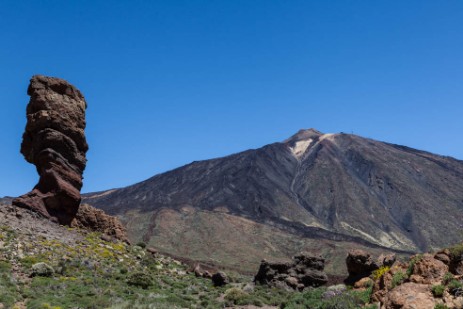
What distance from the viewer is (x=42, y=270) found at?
19.9 meters

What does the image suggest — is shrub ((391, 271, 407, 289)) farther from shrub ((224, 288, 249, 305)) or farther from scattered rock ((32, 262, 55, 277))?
scattered rock ((32, 262, 55, 277))

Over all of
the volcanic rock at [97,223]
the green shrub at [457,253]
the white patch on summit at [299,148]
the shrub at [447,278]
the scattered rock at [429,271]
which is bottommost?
the shrub at [447,278]

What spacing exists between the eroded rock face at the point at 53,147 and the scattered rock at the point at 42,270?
8053mm

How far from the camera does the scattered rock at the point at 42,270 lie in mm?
19703

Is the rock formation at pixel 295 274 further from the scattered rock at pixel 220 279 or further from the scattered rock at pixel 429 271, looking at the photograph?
the scattered rock at pixel 429 271

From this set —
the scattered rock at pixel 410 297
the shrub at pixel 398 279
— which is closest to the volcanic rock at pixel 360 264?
the shrub at pixel 398 279

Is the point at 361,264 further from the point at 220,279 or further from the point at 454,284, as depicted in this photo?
the point at 454,284

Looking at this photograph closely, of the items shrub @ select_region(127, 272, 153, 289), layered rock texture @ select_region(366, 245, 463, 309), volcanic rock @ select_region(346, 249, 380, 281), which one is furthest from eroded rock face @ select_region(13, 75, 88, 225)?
layered rock texture @ select_region(366, 245, 463, 309)

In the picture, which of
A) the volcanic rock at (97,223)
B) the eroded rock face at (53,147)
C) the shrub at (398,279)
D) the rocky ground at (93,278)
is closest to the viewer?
the shrub at (398,279)

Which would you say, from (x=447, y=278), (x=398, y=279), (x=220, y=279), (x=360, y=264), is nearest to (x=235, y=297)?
(x=220, y=279)

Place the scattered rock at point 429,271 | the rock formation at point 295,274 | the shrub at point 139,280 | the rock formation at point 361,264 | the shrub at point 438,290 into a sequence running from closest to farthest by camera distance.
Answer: the shrub at point 438,290
the scattered rock at point 429,271
the shrub at point 139,280
the rock formation at point 361,264
the rock formation at point 295,274

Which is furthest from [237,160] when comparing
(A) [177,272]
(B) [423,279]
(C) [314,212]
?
(B) [423,279]

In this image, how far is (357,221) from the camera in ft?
398

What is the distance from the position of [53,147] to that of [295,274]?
17785 millimetres
